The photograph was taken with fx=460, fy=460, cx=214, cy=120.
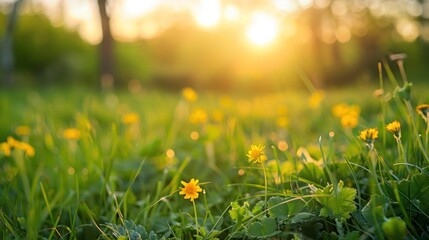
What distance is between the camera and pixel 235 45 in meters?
15.5

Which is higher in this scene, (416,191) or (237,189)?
(416,191)

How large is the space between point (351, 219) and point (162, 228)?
1.74ft

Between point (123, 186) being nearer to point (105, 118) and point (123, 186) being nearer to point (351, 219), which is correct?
point (351, 219)

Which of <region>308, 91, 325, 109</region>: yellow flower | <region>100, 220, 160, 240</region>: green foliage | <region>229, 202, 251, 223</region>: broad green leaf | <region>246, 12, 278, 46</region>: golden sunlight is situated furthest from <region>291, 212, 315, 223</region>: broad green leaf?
<region>246, 12, 278, 46</region>: golden sunlight

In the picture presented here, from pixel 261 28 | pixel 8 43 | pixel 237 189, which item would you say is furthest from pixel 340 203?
pixel 261 28

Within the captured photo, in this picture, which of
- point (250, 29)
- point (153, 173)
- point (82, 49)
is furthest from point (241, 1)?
point (153, 173)

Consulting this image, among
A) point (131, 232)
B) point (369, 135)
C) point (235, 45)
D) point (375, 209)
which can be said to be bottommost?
point (235, 45)

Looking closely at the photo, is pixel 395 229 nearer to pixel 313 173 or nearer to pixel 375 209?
pixel 375 209

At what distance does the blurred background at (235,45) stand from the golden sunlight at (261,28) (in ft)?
0.12

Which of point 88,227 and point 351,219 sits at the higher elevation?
point 351,219

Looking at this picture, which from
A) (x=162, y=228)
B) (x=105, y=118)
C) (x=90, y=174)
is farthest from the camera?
(x=105, y=118)

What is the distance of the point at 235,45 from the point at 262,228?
14679mm

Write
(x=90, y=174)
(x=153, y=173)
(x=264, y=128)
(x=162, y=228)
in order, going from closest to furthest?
(x=162, y=228) → (x=90, y=174) → (x=153, y=173) → (x=264, y=128)

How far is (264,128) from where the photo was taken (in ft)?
10.9
